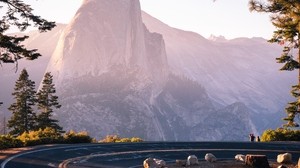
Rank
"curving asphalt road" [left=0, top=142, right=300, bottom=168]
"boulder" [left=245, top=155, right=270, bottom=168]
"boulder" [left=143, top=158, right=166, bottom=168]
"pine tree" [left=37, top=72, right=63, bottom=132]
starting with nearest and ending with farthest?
"boulder" [left=245, top=155, right=270, bottom=168]
"boulder" [left=143, top=158, right=166, bottom=168]
"curving asphalt road" [left=0, top=142, right=300, bottom=168]
"pine tree" [left=37, top=72, right=63, bottom=132]

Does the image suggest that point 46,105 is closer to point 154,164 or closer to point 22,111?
point 22,111

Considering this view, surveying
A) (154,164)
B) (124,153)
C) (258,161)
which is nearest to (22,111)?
(124,153)

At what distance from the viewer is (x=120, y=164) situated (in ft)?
93.7

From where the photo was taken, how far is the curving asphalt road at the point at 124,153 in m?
27.0

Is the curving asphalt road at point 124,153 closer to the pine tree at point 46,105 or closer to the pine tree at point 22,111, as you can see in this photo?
the pine tree at point 22,111

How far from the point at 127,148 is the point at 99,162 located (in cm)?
895

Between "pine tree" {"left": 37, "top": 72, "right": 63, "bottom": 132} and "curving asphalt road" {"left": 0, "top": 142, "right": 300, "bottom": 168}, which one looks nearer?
"curving asphalt road" {"left": 0, "top": 142, "right": 300, "bottom": 168}

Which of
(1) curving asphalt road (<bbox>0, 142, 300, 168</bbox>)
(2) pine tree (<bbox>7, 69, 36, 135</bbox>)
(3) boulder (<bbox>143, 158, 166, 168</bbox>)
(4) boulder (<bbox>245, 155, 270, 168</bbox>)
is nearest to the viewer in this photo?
(4) boulder (<bbox>245, 155, 270, 168</bbox>)

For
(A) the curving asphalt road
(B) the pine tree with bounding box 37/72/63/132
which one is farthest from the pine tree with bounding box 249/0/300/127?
(B) the pine tree with bounding box 37/72/63/132

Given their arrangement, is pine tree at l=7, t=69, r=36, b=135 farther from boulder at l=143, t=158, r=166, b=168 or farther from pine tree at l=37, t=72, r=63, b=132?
boulder at l=143, t=158, r=166, b=168

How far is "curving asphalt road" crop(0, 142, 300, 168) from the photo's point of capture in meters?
27.0

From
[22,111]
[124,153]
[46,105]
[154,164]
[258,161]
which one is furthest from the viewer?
[46,105]

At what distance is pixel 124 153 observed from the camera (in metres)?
33.8

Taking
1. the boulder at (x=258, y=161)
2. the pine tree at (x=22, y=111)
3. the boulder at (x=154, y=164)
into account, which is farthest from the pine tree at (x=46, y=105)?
the boulder at (x=258, y=161)
